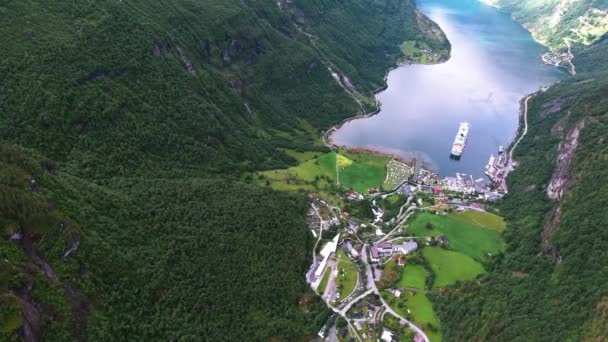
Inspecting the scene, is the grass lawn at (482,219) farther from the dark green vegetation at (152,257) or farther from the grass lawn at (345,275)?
the dark green vegetation at (152,257)

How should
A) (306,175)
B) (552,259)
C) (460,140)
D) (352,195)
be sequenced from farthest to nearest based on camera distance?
1. (460,140)
2. (306,175)
3. (352,195)
4. (552,259)

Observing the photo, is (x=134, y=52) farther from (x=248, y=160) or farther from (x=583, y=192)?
(x=583, y=192)

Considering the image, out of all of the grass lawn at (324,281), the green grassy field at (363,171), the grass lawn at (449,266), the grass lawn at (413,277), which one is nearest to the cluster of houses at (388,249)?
the grass lawn at (449,266)

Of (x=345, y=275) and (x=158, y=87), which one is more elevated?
(x=158, y=87)

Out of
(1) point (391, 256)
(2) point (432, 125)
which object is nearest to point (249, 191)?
(1) point (391, 256)

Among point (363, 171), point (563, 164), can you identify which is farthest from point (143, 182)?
point (563, 164)

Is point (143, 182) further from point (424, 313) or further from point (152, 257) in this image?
point (424, 313)

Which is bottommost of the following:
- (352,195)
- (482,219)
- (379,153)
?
(352,195)
